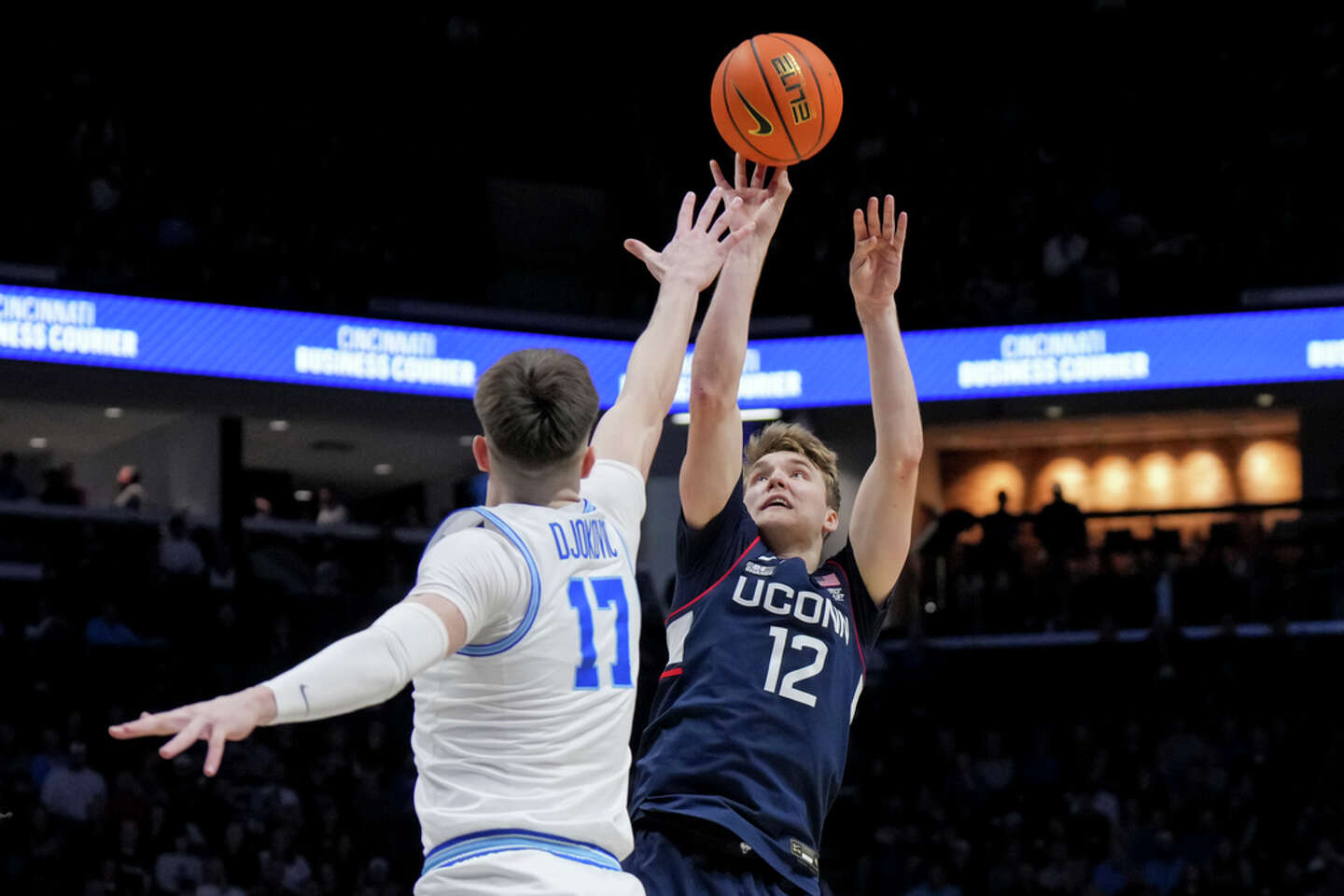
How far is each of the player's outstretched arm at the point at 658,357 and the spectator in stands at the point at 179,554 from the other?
1139 centimetres

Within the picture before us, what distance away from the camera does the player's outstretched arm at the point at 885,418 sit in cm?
426

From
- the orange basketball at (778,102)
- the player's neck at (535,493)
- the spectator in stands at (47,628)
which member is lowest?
the spectator in stands at (47,628)

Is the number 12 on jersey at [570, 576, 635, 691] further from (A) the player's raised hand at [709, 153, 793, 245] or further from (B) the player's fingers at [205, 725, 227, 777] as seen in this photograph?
(A) the player's raised hand at [709, 153, 793, 245]

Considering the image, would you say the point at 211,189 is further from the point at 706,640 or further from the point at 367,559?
the point at 706,640

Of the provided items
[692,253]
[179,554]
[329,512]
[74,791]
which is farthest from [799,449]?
[329,512]

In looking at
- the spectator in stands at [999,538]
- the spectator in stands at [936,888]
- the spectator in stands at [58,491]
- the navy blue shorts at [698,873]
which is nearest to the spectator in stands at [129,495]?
the spectator in stands at [58,491]

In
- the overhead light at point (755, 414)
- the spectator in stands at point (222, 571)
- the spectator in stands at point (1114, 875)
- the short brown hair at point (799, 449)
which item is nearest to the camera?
the short brown hair at point (799, 449)

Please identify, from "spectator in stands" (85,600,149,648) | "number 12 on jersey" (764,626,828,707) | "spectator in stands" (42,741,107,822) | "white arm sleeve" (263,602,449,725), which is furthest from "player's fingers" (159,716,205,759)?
"spectator in stands" (85,600,149,648)

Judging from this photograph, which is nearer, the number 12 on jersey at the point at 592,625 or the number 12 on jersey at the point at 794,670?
the number 12 on jersey at the point at 592,625

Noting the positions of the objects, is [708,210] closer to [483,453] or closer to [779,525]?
[779,525]

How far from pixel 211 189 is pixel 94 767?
6135 millimetres

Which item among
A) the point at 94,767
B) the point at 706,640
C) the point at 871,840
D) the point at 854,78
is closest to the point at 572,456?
the point at 706,640

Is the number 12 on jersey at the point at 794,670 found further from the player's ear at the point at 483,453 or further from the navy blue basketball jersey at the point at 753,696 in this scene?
the player's ear at the point at 483,453

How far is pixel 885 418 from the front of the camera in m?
4.29
